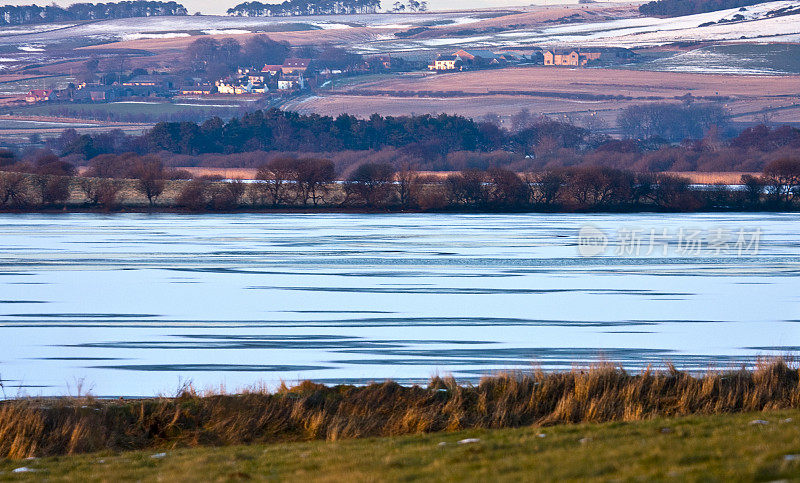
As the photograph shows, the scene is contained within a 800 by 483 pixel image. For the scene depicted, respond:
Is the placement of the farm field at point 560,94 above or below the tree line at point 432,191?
below

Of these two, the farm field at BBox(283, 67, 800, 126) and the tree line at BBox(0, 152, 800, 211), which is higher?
the tree line at BBox(0, 152, 800, 211)

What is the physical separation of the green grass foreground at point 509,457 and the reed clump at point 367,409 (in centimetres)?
103

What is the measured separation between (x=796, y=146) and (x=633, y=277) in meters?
97.3

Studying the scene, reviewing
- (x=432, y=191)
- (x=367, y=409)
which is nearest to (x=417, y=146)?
(x=432, y=191)

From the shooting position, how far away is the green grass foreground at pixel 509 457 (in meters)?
8.23

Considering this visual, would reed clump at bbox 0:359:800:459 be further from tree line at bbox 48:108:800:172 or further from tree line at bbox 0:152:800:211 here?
tree line at bbox 48:108:800:172

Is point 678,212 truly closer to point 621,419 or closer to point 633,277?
point 633,277

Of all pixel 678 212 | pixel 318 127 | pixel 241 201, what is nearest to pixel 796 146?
pixel 318 127

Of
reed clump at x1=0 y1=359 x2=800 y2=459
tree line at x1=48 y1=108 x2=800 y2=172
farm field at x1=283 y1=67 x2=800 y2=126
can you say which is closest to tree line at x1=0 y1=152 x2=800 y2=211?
tree line at x1=48 y1=108 x2=800 y2=172

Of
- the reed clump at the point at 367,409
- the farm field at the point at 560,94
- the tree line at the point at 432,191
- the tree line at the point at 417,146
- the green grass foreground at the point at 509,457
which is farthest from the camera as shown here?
the farm field at the point at 560,94

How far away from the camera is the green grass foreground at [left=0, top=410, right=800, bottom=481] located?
823 centimetres

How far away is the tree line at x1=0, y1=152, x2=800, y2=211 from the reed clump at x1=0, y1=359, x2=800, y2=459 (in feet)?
195

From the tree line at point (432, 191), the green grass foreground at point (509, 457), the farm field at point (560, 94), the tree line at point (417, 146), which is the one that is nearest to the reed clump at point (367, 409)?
the green grass foreground at point (509, 457)

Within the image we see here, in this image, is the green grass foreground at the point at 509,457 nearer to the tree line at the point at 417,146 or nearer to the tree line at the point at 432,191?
the tree line at the point at 432,191
